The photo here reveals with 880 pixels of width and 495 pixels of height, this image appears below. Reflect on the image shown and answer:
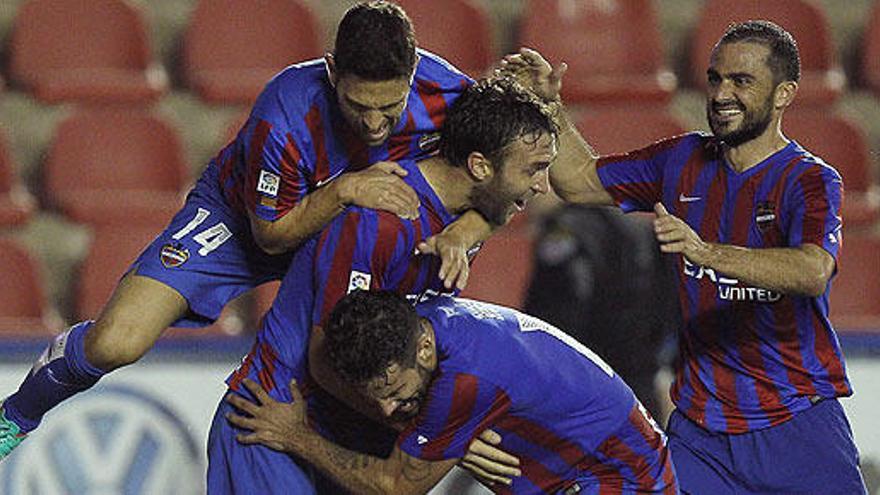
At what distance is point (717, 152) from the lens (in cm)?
453

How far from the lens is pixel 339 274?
407cm

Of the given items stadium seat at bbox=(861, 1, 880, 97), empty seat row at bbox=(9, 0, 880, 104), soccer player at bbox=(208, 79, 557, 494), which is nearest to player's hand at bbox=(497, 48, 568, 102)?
soccer player at bbox=(208, 79, 557, 494)

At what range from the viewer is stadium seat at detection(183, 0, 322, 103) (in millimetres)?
7910

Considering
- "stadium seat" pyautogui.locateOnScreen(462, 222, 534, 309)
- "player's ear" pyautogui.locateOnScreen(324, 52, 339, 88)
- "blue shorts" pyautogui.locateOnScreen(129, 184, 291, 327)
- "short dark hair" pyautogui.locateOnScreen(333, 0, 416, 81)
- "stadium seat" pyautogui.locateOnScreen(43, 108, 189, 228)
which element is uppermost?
"short dark hair" pyautogui.locateOnScreen(333, 0, 416, 81)

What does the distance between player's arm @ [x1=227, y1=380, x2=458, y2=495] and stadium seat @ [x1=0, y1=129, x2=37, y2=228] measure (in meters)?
3.21

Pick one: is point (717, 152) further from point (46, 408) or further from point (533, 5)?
point (533, 5)

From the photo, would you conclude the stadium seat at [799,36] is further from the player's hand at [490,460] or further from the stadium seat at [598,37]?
the player's hand at [490,460]

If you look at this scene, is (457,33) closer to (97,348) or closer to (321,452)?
(97,348)

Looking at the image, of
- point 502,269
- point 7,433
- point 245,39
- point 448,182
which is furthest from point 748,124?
point 245,39

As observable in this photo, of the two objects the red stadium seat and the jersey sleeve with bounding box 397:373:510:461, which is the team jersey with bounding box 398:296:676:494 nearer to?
the jersey sleeve with bounding box 397:373:510:461

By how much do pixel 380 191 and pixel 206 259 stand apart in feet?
2.39

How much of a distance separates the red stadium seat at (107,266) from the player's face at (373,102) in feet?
10.0

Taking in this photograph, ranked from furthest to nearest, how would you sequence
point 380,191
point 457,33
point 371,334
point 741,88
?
point 457,33
point 741,88
point 380,191
point 371,334

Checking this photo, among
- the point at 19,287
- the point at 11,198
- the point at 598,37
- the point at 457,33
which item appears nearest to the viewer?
the point at 19,287
